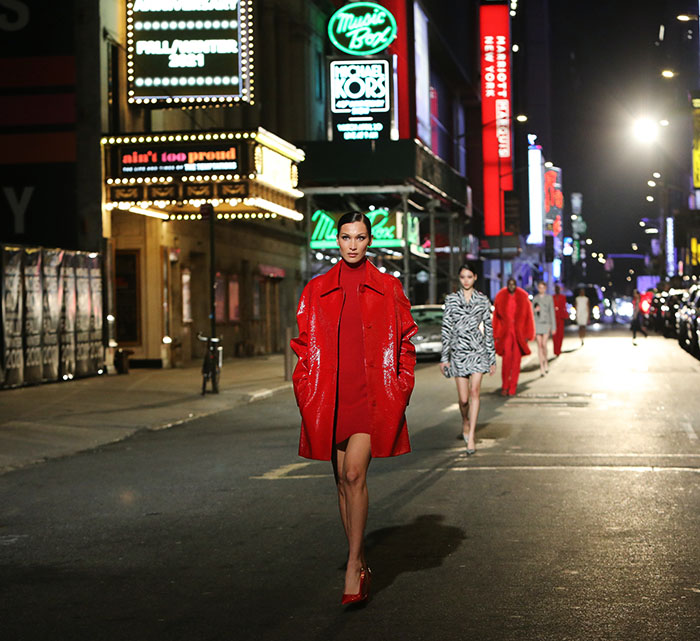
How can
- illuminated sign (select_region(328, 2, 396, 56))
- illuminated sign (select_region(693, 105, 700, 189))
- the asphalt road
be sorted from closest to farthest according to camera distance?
the asphalt road, illuminated sign (select_region(328, 2, 396, 56)), illuminated sign (select_region(693, 105, 700, 189))

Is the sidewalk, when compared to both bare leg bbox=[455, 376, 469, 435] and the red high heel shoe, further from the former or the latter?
the red high heel shoe

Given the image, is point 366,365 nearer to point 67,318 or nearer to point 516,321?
point 516,321

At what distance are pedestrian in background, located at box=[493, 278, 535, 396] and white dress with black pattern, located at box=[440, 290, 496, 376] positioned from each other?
6621 mm

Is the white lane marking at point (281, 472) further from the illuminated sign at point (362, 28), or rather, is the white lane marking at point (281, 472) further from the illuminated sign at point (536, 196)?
the illuminated sign at point (536, 196)

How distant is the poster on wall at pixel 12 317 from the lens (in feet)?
71.0

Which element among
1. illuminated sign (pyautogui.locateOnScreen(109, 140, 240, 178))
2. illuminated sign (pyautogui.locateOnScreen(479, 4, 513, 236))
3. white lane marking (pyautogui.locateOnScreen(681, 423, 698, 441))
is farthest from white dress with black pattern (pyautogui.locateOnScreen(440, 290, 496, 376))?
illuminated sign (pyautogui.locateOnScreen(479, 4, 513, 236))

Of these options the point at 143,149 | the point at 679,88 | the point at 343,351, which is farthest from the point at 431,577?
the point at 679,88

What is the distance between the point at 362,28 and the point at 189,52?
1407 cm

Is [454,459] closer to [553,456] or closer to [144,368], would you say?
[553,456]

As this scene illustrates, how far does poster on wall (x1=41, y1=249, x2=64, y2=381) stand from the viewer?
23125mm

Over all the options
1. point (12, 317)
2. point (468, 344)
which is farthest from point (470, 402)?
point (12, 317)

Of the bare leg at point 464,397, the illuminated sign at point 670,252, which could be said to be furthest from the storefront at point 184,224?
the illuminated sign at point 670,252

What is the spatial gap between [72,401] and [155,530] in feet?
37.4

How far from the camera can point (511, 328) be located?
1986cm
